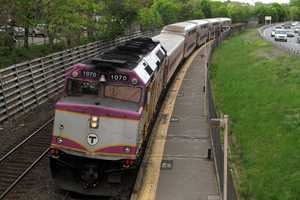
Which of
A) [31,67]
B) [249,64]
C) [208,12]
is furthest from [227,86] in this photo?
[208,12]

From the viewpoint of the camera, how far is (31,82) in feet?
Result: 79.0

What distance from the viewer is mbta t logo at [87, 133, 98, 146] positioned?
523 inches

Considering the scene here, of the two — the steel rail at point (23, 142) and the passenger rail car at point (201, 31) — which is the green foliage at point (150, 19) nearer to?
the passenger rail car at point (201, 31)

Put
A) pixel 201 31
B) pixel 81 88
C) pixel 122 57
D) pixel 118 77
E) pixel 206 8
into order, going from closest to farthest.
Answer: pixel 118 77 → pixel 81 88 → pixel 122 57 → pixel 201 31 → pixel 206 8

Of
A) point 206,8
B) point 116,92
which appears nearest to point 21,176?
point 116,92

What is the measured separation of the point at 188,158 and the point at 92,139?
4891 mm

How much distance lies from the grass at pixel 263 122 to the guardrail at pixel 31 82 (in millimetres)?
8603

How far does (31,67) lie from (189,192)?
12.4 metres

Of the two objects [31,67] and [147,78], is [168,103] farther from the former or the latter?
[147,78]

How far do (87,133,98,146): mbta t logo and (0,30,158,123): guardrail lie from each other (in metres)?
8.04

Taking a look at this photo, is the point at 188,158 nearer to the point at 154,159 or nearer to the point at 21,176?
the point at 154,159

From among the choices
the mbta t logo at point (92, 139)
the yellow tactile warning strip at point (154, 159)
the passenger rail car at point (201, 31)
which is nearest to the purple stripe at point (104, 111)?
the mbta t logo at point (92, 139)

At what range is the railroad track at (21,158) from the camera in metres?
14.5

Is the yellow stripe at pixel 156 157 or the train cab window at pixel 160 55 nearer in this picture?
the yellow stripe at pixel 156 157
